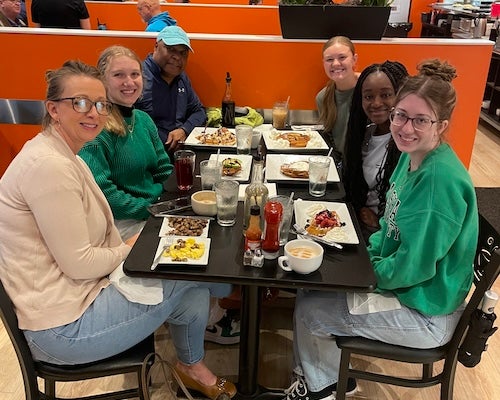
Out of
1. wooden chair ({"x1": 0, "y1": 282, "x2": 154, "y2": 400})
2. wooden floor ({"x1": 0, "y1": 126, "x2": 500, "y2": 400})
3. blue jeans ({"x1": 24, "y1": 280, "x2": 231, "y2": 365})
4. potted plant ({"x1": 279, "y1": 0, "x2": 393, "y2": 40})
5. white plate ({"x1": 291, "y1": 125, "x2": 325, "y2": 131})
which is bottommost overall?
wooden floor ({"x1": 0, "y1": 126, "x2": 500, "y2": 400})

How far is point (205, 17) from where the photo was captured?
199 inches

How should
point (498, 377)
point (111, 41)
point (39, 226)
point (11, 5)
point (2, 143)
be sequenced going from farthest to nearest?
point (11, 5) → point (2, 143) → point (111, 41) → point (498, 377) → point (39, 226)

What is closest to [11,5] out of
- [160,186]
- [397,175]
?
[160,186]

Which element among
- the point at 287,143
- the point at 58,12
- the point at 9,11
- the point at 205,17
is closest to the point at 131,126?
the point at 287,143

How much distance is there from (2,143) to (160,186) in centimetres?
156

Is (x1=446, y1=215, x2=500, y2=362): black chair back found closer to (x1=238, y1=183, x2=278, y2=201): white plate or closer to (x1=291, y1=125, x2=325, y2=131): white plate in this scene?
(x1=238, y1=183, x2=278, y2=201): white plate

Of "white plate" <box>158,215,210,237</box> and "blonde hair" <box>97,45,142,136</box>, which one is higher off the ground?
"blonde hair" <box>97,45,142,136</box>

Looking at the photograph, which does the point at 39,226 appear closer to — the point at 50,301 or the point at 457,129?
the point at 50,301

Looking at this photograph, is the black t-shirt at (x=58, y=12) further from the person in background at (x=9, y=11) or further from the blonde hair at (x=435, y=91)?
the blonde hair at (x=435, y=91)

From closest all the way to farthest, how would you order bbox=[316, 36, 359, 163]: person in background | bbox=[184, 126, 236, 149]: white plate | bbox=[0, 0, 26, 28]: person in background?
bbox=[184, 126, 236, 149]: white plate
bbox=[316, 36, 359, 163]: person in background
bbox=[0, 0, 26, 28]: person in background

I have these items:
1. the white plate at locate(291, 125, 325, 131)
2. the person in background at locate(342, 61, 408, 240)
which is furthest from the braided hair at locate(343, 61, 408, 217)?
the white plate at locate(291, 125, 325, 131)

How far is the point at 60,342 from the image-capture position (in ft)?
4.40

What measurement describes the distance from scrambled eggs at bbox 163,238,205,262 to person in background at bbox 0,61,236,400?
151 millimetres

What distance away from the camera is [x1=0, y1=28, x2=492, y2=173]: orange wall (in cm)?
272
